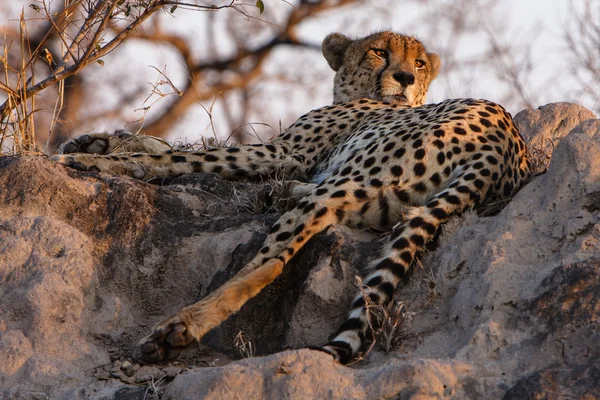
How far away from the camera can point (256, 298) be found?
142 inches

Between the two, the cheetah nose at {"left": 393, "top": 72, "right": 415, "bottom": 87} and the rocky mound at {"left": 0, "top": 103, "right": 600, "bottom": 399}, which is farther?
the cheetah nose at {"left": 393, "top": 72, "right": 415, "bottom": 87}

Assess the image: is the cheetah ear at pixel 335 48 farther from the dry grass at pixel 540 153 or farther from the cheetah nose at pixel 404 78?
the dry grass at pixel 540 153

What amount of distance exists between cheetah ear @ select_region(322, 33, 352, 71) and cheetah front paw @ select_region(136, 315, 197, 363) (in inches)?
127

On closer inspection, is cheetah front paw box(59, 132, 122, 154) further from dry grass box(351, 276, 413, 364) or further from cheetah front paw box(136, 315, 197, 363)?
dry grass box(351, 276, 413, 364)

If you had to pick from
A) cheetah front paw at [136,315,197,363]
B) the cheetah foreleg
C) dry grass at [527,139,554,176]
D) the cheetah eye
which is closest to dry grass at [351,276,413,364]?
the cheetah foreleg

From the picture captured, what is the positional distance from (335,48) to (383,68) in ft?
Result: 1.57

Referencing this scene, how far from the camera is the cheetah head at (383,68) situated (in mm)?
5820

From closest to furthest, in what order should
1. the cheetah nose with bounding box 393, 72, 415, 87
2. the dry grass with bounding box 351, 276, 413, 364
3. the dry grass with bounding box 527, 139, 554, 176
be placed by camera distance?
the dry grass with bounding box 351, 276, 413, 364 < the dry grass with bounding box 527, 139, 554, 176 < the cheetah nose with bounding box 393, 72, 415, 87

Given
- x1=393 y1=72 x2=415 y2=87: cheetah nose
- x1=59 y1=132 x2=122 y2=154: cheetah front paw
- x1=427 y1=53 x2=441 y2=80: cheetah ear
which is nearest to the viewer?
x1=59 y1=132 x2=122 y2=154: cheetah front paw

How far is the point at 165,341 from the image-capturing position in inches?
133

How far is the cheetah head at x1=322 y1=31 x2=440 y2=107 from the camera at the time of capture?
19.1 ft

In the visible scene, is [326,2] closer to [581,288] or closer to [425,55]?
[425,55]

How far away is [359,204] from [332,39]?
8.23ft

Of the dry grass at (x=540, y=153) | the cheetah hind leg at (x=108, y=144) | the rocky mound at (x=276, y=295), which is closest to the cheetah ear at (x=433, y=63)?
the dry grass at (x=540, y=153)
